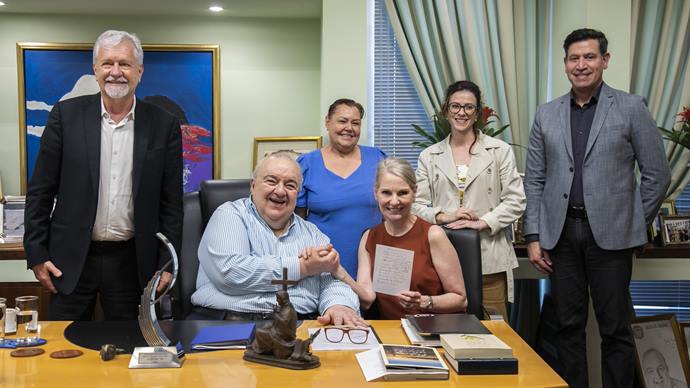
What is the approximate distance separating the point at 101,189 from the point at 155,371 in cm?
102

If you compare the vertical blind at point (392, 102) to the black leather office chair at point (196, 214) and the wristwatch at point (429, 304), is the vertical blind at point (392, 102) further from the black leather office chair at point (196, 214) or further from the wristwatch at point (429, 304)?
the wristwatch at point (429, 304)

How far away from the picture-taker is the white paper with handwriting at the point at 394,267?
240 cm

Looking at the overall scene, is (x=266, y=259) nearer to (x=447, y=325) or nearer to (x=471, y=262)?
(x=447, y=325)

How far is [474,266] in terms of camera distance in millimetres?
2576

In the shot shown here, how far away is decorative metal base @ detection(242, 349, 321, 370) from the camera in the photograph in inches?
66.1

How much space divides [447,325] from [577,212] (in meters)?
1.29

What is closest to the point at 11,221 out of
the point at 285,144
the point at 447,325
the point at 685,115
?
the point at 285,144

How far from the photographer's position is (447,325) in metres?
1.98

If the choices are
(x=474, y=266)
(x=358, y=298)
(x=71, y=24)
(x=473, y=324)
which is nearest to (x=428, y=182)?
(x=474, y=266)

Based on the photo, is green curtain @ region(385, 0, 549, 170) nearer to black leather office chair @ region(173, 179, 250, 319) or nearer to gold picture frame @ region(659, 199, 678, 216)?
gold picture frame @ region(659, 199, 678, 216)

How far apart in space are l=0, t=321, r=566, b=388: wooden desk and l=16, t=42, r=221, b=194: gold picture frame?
2885 mm

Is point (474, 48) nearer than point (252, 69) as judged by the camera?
Yes

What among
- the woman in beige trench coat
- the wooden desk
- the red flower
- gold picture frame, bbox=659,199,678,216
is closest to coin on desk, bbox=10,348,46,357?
the wooden desk

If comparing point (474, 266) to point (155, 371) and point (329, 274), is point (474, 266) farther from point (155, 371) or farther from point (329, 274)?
point (155, 371)
